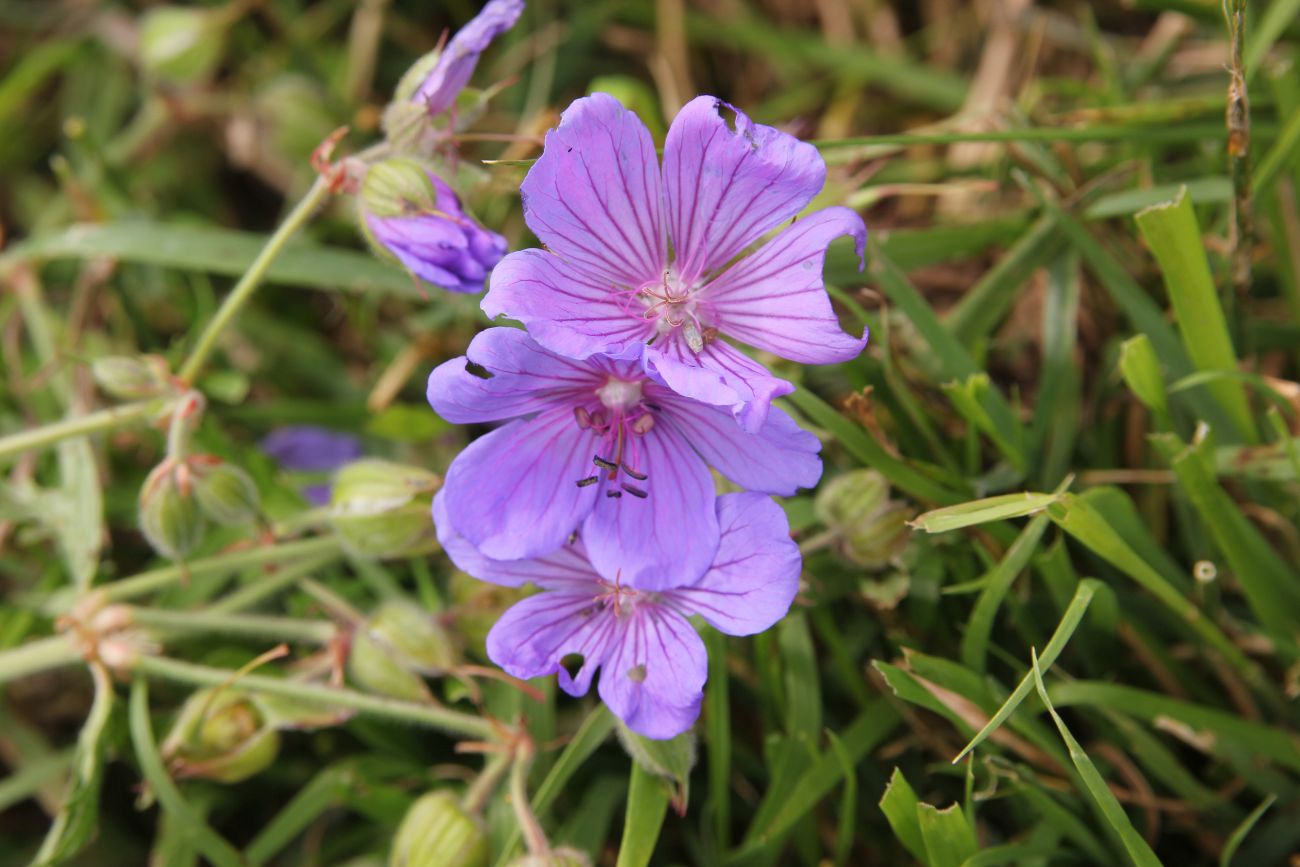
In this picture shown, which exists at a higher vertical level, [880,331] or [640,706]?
[880,331]

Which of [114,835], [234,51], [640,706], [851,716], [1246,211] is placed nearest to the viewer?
[640,706]

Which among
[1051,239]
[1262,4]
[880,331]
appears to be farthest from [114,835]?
[1262,4]

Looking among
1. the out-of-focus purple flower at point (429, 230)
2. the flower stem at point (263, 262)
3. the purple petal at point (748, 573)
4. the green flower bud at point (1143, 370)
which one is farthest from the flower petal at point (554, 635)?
the green flower bud at point (1143, 370)

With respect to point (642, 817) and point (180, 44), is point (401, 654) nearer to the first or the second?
point (642, 817)

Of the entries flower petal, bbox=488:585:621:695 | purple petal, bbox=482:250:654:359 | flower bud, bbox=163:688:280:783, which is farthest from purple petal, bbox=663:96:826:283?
flower bud, bbox=163:688:280:783

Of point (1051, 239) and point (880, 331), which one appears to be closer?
point (880, 331)

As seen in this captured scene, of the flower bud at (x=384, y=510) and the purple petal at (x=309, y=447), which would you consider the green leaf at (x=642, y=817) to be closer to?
the flower bud at (x=384, y=510)

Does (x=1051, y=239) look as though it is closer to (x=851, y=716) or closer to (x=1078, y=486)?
(x=1078, y=486)

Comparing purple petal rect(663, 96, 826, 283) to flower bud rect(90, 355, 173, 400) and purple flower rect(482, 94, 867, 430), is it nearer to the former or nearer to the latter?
purple flower rect(482, 94, 867, 430)
